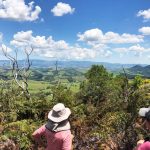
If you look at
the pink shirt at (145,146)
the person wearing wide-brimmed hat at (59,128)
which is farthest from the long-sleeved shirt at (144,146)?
the person wearing wide-brimmed hat at (59,128)

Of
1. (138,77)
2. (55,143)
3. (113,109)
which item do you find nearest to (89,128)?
(113,109)

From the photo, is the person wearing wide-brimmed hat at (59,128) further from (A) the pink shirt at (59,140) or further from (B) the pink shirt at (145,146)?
(B) the pink shirt at (145,146)

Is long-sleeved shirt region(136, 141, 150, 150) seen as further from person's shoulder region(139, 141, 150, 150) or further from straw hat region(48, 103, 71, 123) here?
straw hat region(48, 103, 71, 123)

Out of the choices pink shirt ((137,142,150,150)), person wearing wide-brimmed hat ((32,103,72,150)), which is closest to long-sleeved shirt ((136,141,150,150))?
pink shirt ((137,142,150,150))

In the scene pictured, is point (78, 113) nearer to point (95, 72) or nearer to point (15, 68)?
point (15, 68)

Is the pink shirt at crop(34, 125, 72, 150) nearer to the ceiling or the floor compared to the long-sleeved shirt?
nearer to the floor

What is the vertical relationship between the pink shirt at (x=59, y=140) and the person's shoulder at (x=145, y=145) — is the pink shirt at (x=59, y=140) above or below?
below

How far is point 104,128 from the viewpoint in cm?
1233

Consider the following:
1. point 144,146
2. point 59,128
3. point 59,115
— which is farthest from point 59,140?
point 144,146

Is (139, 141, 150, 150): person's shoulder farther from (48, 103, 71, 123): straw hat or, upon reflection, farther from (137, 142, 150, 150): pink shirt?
(48, 103, 71, 123): straw hat

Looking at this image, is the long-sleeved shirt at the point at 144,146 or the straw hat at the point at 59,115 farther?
the straw hat at the point at 59,115

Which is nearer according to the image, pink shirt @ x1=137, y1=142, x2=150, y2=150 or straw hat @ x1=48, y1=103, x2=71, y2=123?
pink shirt @ x1=137, y1=142, x2=150, y2=150

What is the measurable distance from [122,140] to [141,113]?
274 inches

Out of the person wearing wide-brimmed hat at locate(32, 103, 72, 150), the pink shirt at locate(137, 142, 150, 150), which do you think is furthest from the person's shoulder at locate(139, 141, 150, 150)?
the person wearing wide-brimmed hat at locate(32, 103, 72, 150)
